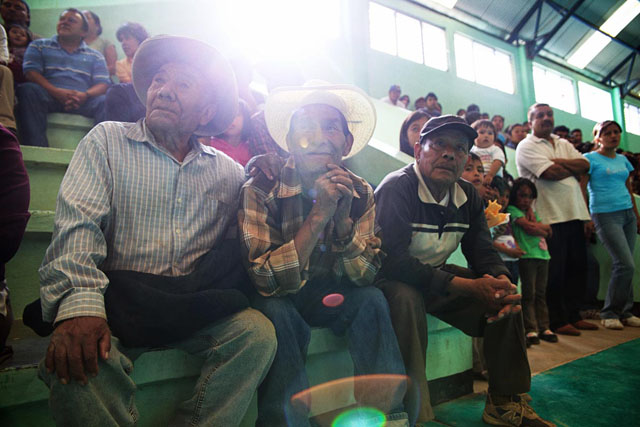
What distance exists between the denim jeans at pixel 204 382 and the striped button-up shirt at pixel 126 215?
18cm

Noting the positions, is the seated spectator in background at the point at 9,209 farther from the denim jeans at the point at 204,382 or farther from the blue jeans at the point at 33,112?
the blue jeans at the point at 33,112

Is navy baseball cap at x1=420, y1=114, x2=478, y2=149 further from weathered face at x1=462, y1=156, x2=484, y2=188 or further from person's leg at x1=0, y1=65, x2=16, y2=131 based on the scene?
person's leg at x1=0, y1=65, x2=16, y2=131

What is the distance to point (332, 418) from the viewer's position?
1.60 metres

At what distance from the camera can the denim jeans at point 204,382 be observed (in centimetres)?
93

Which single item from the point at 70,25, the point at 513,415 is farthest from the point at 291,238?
the point at 70,25

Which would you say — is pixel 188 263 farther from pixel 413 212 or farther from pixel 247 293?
pixel 413 212

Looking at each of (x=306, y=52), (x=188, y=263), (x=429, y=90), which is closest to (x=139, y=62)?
(x=188, y=263)

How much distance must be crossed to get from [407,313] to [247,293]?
0.65 m

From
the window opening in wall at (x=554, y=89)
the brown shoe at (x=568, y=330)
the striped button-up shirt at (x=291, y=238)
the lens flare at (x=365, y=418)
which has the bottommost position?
the brown shoe at (x=568, y=330)

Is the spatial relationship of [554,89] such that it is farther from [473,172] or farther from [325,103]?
A: [325,103]

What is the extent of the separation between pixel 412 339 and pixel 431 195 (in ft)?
2.45

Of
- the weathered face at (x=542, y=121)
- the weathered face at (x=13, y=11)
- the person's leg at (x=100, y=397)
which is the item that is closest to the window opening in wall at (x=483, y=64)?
the weathered face at (x=542, y=121)

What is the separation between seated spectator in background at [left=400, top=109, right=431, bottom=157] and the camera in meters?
2.73

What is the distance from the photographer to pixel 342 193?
4.62 ft
